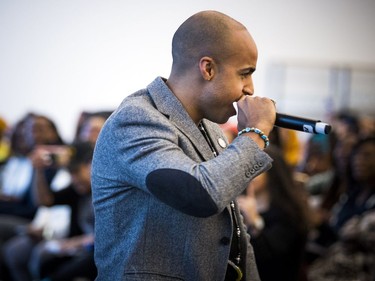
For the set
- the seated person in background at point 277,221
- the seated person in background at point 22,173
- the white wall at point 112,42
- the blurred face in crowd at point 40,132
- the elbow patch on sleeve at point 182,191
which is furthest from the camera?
the blurred face in crowd at point 40,132

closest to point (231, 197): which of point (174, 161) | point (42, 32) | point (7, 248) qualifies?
point (174, 161)

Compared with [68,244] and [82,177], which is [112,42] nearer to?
[82,177]

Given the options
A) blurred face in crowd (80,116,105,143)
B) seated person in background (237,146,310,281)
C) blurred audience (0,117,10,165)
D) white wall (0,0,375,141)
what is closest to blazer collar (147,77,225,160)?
seated person in background (237,146,310,281)

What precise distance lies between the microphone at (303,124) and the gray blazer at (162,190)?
0.43 feet

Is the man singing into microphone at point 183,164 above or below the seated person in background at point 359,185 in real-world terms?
above

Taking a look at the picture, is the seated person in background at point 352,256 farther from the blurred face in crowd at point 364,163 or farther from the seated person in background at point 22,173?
the seated person in background at point 22,173

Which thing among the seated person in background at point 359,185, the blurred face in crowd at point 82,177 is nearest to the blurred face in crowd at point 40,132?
the blurred face in crowd at point 82,177

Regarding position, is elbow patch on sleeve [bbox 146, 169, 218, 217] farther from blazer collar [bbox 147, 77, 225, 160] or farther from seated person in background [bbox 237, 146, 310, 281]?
seated person in background [bbox 237, 146, 310, 281]

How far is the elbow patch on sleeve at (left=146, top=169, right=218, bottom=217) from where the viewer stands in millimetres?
1197

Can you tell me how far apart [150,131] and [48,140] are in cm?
297

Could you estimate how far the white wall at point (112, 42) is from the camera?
3352 millimetres

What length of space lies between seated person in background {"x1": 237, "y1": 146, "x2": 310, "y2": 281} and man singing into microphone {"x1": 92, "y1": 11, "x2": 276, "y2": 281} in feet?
3.10

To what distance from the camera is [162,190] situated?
122 cm

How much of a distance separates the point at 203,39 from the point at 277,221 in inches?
51.5
